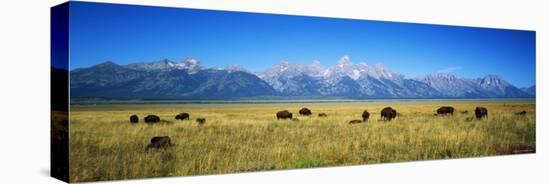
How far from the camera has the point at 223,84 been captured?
1399 cm

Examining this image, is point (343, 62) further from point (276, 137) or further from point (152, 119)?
point (152, 119)

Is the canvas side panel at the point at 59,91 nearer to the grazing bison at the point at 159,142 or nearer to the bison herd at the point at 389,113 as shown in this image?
the grazing bison at the point at 159,142

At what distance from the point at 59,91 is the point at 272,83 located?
4.14 meters

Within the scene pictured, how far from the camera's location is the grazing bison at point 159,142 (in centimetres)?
1305

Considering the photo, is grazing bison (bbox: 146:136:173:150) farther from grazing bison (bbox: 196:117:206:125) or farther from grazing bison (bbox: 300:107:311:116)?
grazing bison (bbox: 300:107:311:116)

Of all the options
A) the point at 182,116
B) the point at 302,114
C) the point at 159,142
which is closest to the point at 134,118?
the point at 159,142

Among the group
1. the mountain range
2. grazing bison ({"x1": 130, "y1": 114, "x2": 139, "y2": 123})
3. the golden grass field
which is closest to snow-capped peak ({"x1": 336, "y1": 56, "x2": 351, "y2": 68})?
the mountain range

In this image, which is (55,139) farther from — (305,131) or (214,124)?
(305,131)

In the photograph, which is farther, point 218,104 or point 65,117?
point 218,104

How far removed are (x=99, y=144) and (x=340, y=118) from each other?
5183 mm

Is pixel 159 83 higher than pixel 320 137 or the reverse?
higher

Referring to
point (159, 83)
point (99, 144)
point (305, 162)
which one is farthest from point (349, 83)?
point (99, 144)

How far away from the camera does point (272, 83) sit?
48.1 feet

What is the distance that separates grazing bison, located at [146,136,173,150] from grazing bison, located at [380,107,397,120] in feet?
16.3
